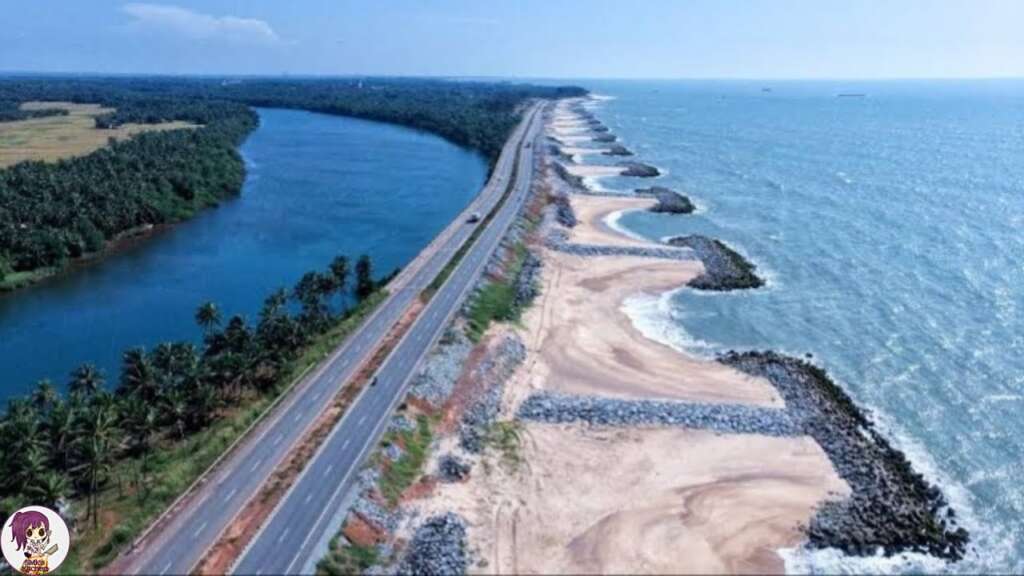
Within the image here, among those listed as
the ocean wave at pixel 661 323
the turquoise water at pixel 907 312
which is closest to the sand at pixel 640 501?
the turquoise water at pixel 907 312

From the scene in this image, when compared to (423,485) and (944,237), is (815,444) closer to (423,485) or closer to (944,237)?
(423,485)

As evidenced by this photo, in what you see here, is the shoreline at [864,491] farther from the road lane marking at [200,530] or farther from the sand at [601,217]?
the sand at [601,217]

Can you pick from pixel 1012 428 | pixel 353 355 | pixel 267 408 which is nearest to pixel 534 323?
pixel 353 355

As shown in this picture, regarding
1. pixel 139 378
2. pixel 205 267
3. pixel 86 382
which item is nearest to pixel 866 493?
pixel 139 378

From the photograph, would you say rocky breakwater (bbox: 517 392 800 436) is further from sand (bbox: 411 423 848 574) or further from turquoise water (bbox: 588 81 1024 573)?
turquoise water (bbox: 588 81 1024 573)

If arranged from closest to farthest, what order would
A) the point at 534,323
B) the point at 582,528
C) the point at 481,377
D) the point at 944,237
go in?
the point at 582,528 < the point at 481,377 < the point at 534,323 < the point at 944,237

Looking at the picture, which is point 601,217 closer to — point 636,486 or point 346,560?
point 636,486

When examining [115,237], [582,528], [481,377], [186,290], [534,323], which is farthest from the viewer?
[115,237]
